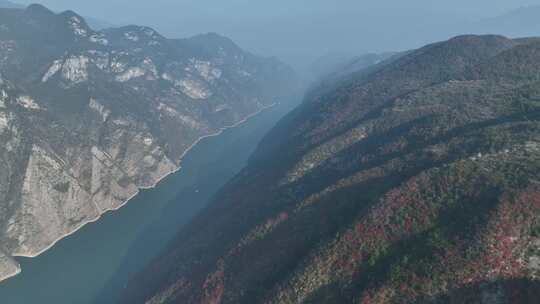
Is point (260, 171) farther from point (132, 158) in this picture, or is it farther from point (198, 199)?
point (132, 158)

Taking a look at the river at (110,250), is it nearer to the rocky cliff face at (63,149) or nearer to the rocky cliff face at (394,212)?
the rocky cliff face at (63,149)

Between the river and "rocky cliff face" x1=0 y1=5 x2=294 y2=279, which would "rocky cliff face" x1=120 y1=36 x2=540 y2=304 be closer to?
the river

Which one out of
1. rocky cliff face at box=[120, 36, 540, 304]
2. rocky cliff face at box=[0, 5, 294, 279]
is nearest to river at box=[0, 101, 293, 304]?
rocky cliff face at box=[0, 5, 294, 279]

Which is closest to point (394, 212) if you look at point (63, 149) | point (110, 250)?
point (110, 250)

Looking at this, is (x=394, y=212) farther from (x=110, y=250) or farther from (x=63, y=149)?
(x=63, y=149)

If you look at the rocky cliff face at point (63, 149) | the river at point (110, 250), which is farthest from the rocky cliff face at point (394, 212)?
the rocky cliff face at point (63, 149)

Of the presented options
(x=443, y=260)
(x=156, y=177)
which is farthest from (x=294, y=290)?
(x=156, y=177)
